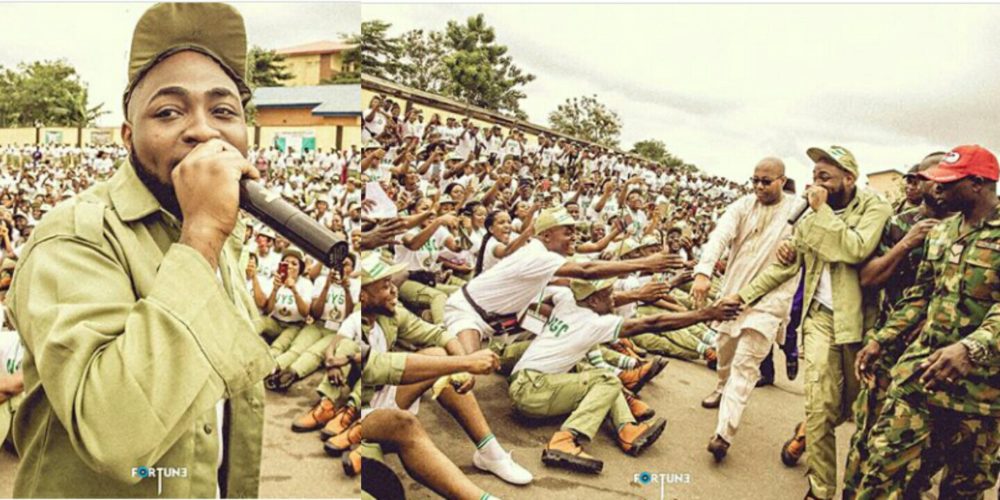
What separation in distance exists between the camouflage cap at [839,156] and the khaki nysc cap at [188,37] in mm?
2461

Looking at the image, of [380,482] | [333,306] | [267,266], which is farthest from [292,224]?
[267,266]

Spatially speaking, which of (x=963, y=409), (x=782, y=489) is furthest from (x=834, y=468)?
(x=963, y=409)

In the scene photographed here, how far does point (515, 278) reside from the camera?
319 cm

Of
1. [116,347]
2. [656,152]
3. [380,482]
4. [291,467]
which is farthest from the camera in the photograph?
[291,467]

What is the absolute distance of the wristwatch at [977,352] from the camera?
220cm

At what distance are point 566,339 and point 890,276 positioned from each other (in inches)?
55.9

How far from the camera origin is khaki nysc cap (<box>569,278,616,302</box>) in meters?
3.46

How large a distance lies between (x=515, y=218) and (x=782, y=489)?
2.56 m

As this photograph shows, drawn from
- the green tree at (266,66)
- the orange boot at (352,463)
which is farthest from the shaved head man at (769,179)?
the orange boot at (352,463)

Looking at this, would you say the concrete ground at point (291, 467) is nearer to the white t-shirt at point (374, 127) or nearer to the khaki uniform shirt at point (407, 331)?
the khaki uniform shirt at point (407, 331)

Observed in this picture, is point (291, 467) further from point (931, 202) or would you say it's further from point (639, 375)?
point (931, 202)

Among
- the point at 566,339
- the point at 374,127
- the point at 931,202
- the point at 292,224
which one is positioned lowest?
the point at 566,339

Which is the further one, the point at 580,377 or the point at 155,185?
the point at 580,377

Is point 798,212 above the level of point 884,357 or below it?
above
